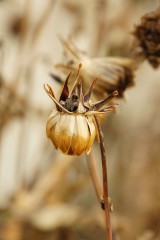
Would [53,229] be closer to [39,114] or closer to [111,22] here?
[39,114]

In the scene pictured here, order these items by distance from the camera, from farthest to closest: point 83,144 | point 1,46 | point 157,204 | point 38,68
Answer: point 38,68 < point 157,204 < point 1,46 < point 83,144

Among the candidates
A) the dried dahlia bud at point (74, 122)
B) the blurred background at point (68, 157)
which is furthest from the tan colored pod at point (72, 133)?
the blurred background at point (68, 157)

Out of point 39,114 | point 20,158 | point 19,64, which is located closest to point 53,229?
point 20,158

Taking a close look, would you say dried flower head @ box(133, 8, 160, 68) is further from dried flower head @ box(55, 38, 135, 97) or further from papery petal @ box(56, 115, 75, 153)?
papery petal @ box(56, 115, 75, 153)

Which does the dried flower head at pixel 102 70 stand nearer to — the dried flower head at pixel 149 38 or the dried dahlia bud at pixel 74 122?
the dried flower head at pixel 149 38

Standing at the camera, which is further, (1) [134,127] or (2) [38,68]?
(2) [38,68]
